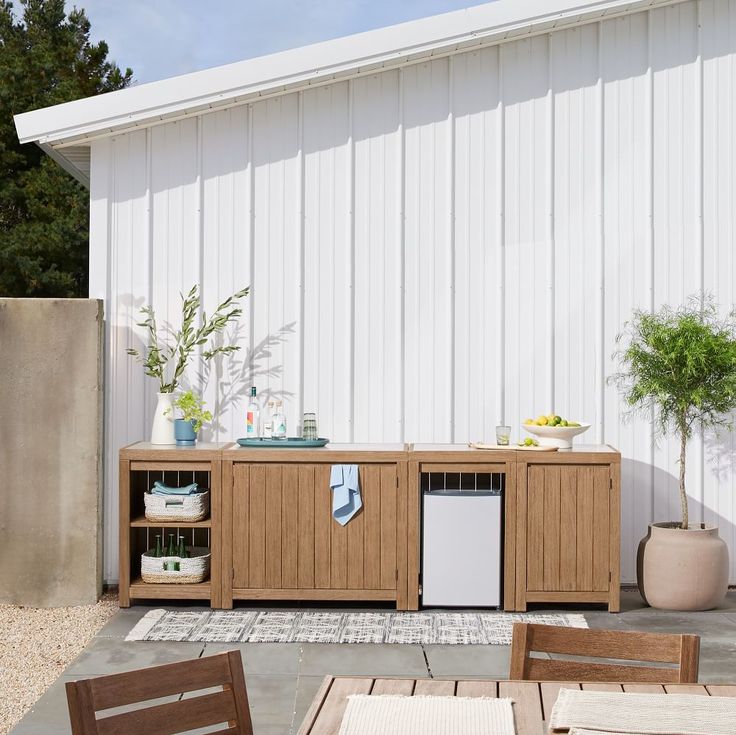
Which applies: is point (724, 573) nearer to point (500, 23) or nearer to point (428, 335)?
point (428, 335)

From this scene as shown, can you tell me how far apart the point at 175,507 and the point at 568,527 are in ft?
7.70

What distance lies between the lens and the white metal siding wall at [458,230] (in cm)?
670

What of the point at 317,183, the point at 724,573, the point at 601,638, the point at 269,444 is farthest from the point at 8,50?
the point at 601,638

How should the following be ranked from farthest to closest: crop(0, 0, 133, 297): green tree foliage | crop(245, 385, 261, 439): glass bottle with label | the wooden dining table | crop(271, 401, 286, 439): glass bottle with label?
crop(0, 0, 133, 297): green tree foliage, crop(245, 385, 261, 439): glass bottle with label, crop(271, 401, 286, 439): glass bottle with label, the wooden dining table

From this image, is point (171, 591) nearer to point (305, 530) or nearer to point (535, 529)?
point (305, 530)

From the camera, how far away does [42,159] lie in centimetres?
1509

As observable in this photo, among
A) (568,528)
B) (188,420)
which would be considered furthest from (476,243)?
(188,420)

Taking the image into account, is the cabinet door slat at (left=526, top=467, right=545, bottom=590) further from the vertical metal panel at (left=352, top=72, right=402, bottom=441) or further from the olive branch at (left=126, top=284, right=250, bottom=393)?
the olive branch at (left=126, top=284, right=250, bottom=393)

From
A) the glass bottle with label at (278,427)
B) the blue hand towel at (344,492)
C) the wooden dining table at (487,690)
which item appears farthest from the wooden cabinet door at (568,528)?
the wooden dining table at (487,690)

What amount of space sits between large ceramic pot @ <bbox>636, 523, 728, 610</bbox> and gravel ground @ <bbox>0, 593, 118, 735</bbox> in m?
3.29

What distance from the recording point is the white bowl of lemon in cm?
601

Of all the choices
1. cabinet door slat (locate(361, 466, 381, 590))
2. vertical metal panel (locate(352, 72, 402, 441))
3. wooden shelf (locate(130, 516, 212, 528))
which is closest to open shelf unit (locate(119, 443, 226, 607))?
wooden shelf (locate(130, 516, 212, 528))

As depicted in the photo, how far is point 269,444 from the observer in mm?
6090

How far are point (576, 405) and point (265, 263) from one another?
90.1 inches
